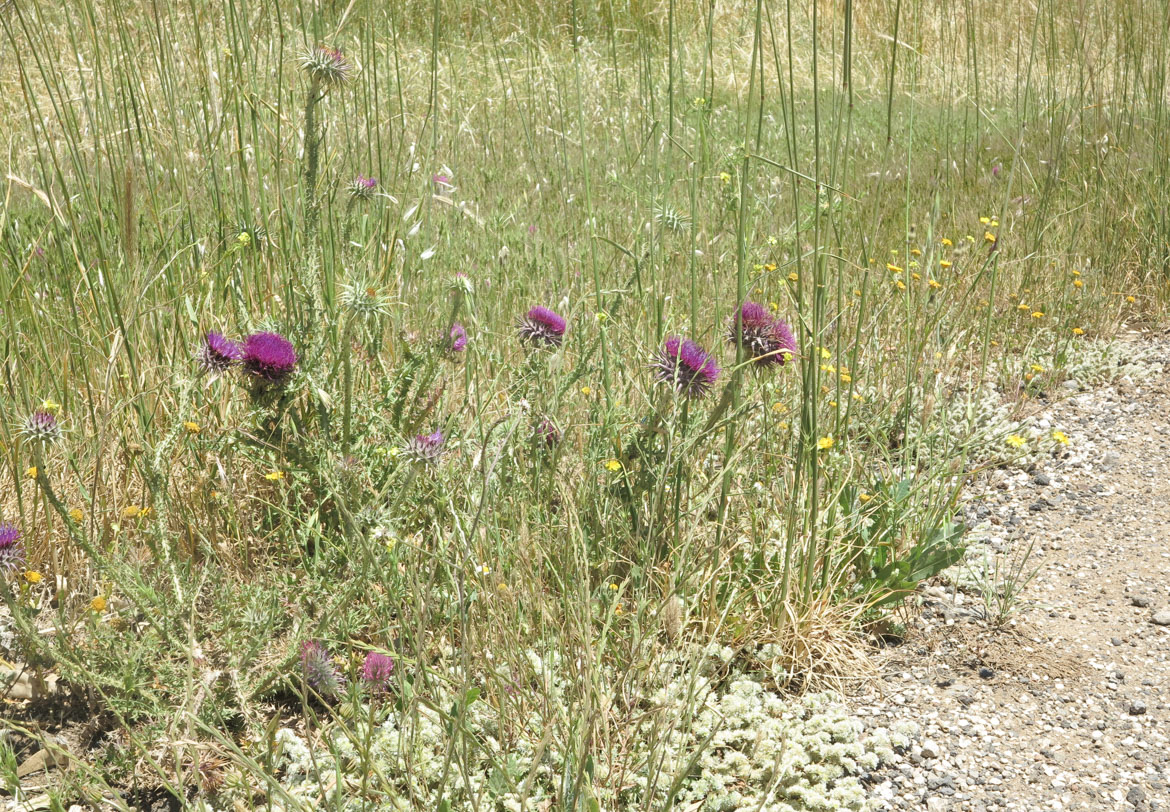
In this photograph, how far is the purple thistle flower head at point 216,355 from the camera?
1762 millimetres

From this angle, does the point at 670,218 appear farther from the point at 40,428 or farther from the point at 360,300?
the point at 40,428

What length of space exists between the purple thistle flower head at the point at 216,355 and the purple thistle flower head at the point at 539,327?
0.55 metres

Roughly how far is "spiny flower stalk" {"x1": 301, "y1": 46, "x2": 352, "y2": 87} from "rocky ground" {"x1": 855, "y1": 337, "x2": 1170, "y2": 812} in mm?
1519

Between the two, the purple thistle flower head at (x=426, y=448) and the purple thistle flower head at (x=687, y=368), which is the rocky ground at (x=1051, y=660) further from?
the purple thistle flower head at (x=426, y=448)

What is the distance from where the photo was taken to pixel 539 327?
1.96 meters

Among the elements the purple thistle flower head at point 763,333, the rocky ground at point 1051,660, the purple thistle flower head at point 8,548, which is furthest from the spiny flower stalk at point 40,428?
the rocky ground at point 1051,660

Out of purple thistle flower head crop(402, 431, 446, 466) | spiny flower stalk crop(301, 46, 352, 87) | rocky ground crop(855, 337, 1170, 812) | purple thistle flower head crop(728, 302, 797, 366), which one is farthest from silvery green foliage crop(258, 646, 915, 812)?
spiny flower stalk crop(301, 46, 352, 87)

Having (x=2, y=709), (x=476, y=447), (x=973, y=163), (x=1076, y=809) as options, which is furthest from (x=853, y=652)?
(x=973, y=163)

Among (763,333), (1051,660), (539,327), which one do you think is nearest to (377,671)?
(539,327)

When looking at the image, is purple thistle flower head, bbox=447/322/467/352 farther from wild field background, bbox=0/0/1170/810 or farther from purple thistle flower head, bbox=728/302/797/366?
purple thistle flower head, bbox=728/302/797/366

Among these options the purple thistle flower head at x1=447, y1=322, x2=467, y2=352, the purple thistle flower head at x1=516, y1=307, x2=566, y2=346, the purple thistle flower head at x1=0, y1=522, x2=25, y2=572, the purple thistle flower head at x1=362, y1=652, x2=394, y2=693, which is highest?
the purple thistle flower head at x1=516, y1=307, x2=566, y2=346

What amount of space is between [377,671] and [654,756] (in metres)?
0.49

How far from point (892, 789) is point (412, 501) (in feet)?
3.27

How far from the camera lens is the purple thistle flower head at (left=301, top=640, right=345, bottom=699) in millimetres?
1570
